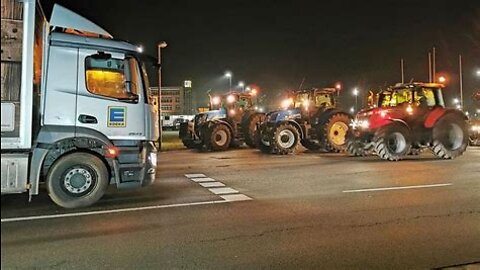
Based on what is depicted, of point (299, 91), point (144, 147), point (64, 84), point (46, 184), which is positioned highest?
point (299, 91)

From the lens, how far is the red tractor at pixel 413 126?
18.9 metres

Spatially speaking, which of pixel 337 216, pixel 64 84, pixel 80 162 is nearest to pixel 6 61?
pixel 64 84

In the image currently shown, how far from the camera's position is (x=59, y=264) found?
600cm

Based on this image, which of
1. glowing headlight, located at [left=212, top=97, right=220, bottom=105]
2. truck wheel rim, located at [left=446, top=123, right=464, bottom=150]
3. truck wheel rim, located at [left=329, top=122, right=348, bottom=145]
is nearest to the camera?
truck wheel rim, located at [left=446, top=123, right=464, bottom=150]

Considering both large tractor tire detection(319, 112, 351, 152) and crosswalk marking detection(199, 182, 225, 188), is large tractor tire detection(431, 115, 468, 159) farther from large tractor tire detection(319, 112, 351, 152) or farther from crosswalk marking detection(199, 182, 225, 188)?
crosswalk marking detection(199, 182, 225, 188)

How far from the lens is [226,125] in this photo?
26188mm

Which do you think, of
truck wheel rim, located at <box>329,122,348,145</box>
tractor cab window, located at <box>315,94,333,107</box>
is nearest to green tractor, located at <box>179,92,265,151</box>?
tractor cab window, located at <box>315,94,333,107</box>

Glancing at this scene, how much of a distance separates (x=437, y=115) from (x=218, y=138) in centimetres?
1116

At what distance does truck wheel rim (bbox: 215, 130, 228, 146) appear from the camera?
25888 millimetres

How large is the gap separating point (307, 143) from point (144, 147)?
52.7ft

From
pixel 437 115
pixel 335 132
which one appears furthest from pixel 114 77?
pixel 335 132

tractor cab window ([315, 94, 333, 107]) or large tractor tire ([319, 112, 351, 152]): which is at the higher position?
tractor cab window ([315, 94, 333, 107])

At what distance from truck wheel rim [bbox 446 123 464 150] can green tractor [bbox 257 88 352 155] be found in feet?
15.1

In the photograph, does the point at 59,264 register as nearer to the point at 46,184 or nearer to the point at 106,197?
the point at 46,184
